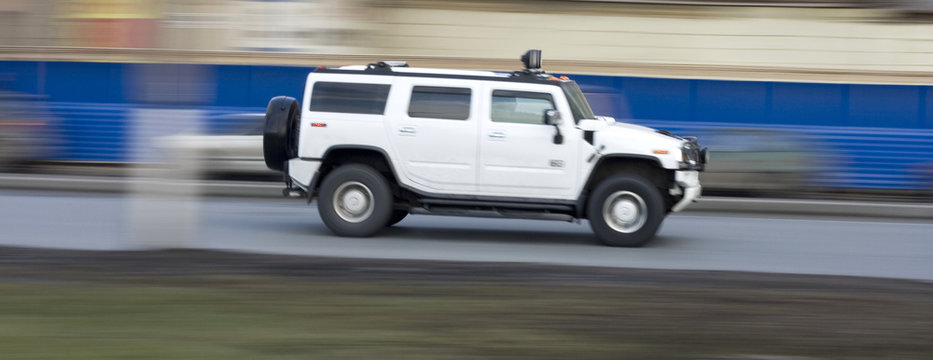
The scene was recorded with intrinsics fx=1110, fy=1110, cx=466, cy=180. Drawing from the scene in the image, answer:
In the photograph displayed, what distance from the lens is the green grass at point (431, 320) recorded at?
18.2 feet

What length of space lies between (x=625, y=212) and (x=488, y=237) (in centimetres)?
162

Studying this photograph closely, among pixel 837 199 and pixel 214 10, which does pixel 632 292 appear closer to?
pixel 837 199

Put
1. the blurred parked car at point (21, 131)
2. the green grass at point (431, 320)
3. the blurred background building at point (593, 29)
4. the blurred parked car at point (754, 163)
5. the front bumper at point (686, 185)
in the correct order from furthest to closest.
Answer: the blurred background building at point (593, 29), the blurred parked car at point (21, 131), the blurred parked car at point (754, 163), the front bumper at point (686, 185), the green grass at point (431, 320)

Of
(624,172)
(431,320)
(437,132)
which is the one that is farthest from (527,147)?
(431,320)

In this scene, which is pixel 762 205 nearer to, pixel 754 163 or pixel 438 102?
pixel 754 163

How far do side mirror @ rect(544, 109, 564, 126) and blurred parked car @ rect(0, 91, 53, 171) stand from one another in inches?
429

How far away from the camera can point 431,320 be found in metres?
6.26

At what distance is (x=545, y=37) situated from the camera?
781 inches

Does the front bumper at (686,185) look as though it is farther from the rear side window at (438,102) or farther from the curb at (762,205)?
the curb at (762,205)

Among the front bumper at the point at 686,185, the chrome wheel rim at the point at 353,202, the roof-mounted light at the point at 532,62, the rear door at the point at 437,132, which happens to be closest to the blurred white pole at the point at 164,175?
the chrome wheel rim at the point at 353,202

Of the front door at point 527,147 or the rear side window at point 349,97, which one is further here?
the rear side window at point 349,97

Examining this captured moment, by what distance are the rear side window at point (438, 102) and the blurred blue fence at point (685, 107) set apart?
A: 22.1 feet

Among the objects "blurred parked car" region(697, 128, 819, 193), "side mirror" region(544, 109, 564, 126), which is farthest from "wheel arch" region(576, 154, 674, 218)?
"blurred parked car" region(697, 128, 819, 193)

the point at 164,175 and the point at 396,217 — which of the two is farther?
the point at 396,217
